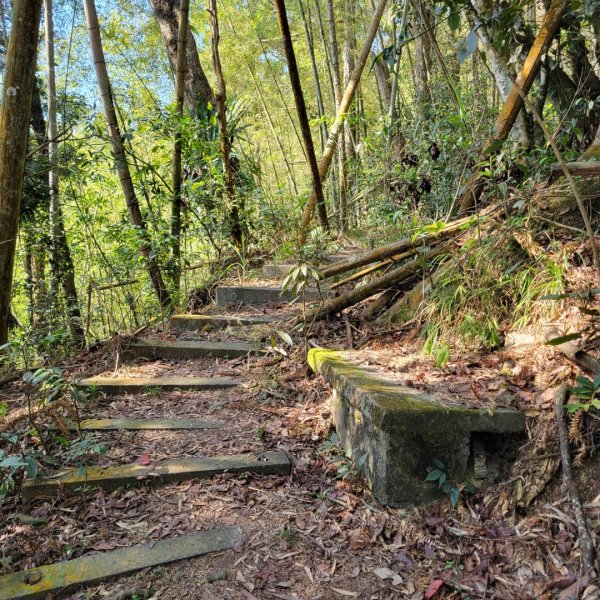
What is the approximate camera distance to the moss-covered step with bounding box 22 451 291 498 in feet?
6.27

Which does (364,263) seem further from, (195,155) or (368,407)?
(195,155)

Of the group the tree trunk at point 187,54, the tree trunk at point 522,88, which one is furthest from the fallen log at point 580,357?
the tree trunk at point 187,54

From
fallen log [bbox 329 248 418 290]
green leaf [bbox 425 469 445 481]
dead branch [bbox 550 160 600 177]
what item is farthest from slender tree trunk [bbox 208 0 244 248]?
green leaf [bbox 425 469 445 481]

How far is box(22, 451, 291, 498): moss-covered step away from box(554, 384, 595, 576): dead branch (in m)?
1.15

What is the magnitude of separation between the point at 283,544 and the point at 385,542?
392 mm

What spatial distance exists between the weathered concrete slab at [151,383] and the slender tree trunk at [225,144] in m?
2.01

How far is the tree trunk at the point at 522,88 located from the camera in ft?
9.07

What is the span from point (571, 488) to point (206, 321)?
2.89m

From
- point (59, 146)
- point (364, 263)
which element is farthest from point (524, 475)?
point (59, 146)

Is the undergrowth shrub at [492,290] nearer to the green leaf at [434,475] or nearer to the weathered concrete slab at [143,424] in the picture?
the green leaf at [434,475]

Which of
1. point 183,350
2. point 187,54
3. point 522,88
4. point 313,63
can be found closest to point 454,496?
point 183,350

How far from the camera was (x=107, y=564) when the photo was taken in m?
1.60

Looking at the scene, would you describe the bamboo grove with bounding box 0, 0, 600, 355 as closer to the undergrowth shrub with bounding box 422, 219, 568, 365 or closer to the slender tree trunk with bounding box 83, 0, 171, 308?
the slender tree trunk with bounding box 83, 0, 171, 308

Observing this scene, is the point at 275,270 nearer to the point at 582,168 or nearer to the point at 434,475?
the point at 434,475
